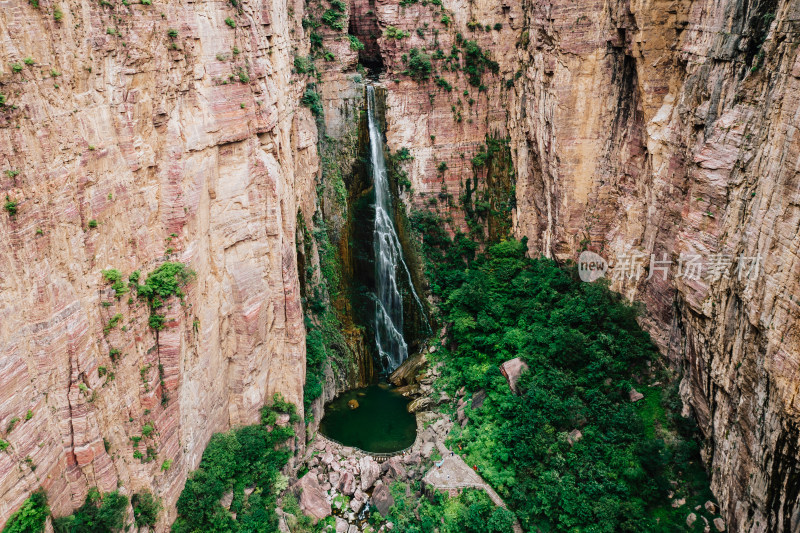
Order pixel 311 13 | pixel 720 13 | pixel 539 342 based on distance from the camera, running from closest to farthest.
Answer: pixel 720 13
pixel 539 342
pixel 311 13

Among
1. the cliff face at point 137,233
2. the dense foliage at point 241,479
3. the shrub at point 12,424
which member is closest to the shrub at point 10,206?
the cliff face at point 137,233

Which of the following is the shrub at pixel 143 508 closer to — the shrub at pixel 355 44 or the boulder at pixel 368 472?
the boulder at pixel 368 472

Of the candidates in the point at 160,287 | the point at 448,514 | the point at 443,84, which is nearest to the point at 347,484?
the point at 448,514

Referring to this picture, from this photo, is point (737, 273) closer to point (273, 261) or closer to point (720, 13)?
point (720, 13)

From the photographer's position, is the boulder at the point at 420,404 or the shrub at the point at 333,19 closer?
the boulder at the point at 420,404

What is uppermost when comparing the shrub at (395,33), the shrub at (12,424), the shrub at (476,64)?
the shrub at (395,33)

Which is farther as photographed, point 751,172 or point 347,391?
point 347,391

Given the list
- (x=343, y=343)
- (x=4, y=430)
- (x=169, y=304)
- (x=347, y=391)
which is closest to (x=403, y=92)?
(x=343, y=343)
